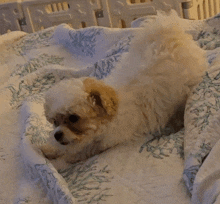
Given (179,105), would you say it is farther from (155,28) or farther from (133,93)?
(155,28)

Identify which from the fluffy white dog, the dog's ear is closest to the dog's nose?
the fluffy white dog

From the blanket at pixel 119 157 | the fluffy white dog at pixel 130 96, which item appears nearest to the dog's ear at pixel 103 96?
the fluffy white dog at pixel 130 96

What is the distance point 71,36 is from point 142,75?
838 mm

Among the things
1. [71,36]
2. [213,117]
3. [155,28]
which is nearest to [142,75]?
[155,28]

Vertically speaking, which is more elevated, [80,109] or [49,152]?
[80,109]

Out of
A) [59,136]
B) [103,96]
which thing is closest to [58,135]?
[59,136]

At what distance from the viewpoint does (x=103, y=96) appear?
103 centimetres

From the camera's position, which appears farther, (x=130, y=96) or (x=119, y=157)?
(x=130, y=96)

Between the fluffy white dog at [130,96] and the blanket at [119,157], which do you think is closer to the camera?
the blanket at [119,157]

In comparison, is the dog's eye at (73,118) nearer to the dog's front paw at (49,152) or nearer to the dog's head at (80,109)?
the dog's head at (80,109)

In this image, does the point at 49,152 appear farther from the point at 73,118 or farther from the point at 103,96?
the point at 103,96

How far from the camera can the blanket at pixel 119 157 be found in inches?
29.9

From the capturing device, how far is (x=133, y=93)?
113 centimetres

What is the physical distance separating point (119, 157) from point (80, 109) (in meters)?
0.19
